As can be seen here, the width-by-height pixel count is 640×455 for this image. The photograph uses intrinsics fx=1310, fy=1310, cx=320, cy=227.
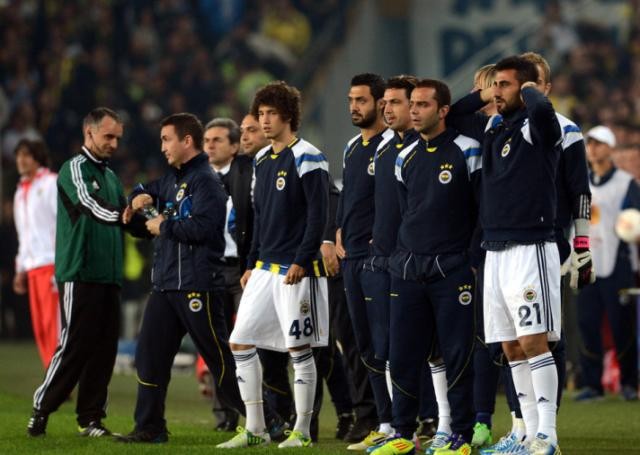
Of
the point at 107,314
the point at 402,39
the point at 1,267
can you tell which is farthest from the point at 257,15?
the point at 107,314

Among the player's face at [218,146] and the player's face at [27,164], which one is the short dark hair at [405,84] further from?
the player's face at [27,164]

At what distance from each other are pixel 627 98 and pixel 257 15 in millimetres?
6803

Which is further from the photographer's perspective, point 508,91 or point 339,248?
point 339,248

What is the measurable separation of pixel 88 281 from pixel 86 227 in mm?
352

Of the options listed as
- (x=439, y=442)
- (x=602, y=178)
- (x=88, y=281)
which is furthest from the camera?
(x=602, y=178)

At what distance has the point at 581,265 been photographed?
21.9 feet

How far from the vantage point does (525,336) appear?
21.3ft

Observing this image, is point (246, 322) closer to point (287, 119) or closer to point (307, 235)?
point (307, 235)

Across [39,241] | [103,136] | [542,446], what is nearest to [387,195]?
[542,446]

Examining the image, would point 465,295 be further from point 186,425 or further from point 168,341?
point 186,425

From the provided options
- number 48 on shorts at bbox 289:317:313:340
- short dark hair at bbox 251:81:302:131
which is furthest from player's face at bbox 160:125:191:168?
number 48 on shorts at bbox 289:317:313:340

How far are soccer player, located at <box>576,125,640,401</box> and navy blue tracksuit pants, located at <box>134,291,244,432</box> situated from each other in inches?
163

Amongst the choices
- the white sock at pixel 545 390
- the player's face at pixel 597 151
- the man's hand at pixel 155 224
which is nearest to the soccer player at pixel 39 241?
the man's hand at pixel 155 224

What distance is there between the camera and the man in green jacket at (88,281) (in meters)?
8.13
